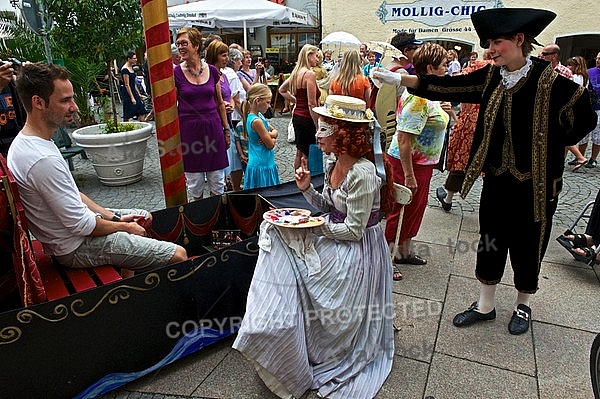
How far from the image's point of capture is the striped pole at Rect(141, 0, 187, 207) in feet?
9.69

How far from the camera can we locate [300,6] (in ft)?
61.4

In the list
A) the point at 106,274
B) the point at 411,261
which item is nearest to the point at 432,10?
the point at 411,261

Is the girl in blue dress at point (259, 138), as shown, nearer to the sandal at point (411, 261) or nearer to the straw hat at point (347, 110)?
the sandal at point (411, 261)

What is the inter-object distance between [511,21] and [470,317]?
1897 millimetres

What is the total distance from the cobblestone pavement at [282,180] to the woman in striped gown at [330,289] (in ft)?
10.3

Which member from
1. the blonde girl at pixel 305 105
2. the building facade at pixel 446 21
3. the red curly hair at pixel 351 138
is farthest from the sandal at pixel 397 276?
the building facade at pixel 446 21

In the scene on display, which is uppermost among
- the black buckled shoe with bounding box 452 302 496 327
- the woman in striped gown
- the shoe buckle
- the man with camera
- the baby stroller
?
the man with camera

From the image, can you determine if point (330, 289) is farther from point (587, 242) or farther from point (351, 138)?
point (587, 242)

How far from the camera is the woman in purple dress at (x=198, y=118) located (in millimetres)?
4172

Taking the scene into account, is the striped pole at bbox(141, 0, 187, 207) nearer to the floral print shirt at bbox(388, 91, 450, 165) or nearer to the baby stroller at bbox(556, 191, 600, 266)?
the floral print shirt at bbox(388, 91, 450, 165)

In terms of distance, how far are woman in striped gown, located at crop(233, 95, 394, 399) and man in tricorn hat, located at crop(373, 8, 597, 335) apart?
576 mm

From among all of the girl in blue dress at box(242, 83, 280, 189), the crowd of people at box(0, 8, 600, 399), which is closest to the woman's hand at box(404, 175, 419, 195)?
the crowd of people at box(0, 8, 600, 399)

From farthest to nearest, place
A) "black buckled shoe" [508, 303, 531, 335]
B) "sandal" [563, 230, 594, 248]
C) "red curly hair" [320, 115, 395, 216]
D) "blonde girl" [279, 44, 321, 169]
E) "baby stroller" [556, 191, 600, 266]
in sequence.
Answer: "blonde girl" [279, 44, 321, 169]
"sandal" [563, 230, 594, 248]
"baby stroller" [556, 191, 600, 266]
"black buckled shoe" [508, 303, 531, 335]
"red curly hair" [320, 115, 395, 216]

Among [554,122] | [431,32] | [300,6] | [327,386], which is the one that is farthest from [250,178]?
[300,6]
